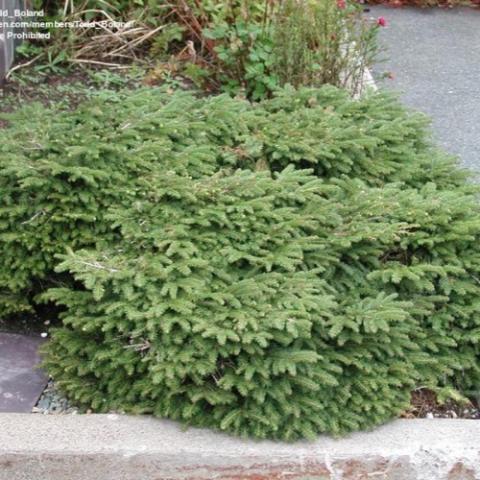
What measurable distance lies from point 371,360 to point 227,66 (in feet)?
8.46

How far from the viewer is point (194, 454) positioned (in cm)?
286

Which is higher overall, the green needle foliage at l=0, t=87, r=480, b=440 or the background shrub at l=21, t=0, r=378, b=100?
the background shrub at l=21, t=0, r=378, b=100

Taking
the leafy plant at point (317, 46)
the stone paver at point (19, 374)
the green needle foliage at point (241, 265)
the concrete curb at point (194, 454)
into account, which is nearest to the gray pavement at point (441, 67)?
the leafy plant at point (317, 46)

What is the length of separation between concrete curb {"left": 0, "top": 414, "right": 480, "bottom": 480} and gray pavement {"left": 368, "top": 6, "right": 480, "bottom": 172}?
2556 mm

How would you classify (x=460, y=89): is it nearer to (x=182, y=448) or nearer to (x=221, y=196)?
(x=221, y=196)

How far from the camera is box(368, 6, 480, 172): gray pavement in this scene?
569 centimetres

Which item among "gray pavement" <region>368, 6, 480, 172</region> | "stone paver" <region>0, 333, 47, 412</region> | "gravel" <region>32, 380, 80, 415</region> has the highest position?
"gray pavement" <region>368, 6, 480, 172</region>

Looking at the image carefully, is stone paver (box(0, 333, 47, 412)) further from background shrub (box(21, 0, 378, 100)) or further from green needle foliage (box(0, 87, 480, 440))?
background shrub (box(21, 0, 378, 100))

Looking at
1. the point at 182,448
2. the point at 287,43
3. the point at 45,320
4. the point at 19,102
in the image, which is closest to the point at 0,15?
the point at 19,102

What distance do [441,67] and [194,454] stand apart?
4.93 m

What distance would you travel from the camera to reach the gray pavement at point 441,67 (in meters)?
5.69

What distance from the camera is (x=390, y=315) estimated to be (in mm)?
2949

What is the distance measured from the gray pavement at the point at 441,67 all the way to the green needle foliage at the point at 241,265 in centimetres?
188

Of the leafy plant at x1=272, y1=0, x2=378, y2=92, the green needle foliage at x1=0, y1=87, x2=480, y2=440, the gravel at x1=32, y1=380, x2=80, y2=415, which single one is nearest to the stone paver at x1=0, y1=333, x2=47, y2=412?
the gravel at x1=32, y1=380, x2=80, y2=415
